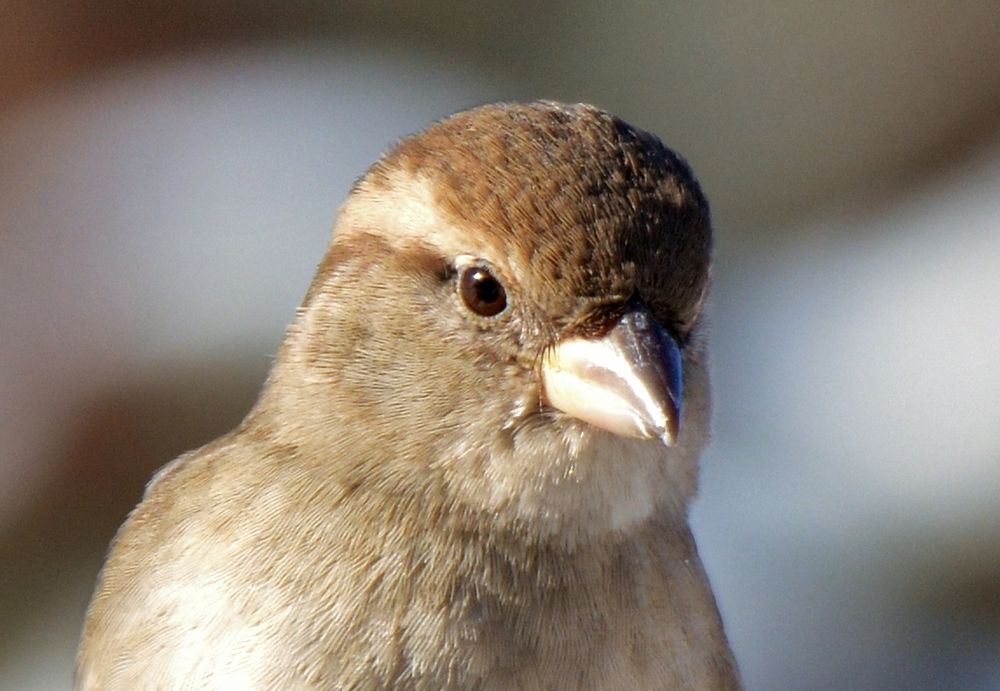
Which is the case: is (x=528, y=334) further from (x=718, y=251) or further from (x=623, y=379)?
(x=718, y=251)

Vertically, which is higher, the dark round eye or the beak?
the dark round eye

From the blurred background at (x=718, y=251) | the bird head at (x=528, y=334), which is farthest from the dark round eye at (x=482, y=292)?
the blurred background at (x=718, y=251)

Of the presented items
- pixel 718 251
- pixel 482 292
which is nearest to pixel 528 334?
pixel 482 292

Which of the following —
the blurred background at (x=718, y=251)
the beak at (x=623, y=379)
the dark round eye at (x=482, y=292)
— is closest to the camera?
the beak at (x=623, y=379)

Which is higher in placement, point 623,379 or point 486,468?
point 623,379

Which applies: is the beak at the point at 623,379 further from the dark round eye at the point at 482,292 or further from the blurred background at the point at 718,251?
the blurred background at the point at 718,251

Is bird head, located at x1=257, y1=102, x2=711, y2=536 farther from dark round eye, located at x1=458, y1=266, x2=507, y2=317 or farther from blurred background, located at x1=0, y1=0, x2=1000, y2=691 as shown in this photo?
blurred background, located at x1=0, y1=0, x2=1000, y2=691

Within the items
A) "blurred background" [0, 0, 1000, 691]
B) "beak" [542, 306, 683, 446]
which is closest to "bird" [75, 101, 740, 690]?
"beak" [542, 306, 683, 446]
